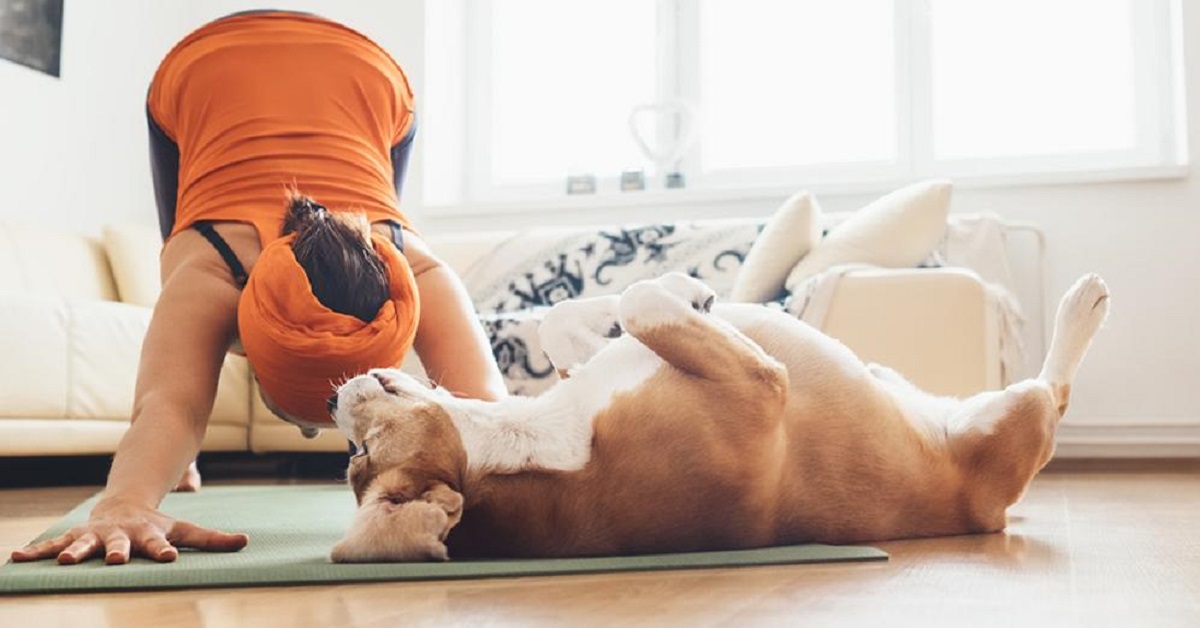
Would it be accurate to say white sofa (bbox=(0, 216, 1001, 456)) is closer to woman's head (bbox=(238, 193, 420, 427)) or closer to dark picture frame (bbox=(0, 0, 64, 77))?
dark picture frame (bbox=(0, 0, 64, 77))

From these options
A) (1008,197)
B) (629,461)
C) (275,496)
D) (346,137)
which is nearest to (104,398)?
(275,496)

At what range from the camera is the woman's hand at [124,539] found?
1.48m

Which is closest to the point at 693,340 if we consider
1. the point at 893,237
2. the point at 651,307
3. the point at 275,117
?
the point at 651,307

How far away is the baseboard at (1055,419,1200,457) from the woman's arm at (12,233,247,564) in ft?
11.1

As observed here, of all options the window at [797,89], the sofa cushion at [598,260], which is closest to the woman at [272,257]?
the sofa cushion at [598,260]

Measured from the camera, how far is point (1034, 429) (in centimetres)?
168

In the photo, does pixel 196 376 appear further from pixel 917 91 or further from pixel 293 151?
pixel 917 91

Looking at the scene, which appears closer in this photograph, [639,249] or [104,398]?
[104,398]

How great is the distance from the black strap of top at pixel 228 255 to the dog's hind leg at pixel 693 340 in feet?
1.97

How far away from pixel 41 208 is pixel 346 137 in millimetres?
3276

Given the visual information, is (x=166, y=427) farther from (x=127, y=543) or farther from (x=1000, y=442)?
(x=1000, y=442)

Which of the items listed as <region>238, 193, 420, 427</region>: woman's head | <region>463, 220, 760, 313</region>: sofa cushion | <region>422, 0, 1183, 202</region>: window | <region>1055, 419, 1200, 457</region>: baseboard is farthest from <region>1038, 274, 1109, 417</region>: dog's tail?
<region>422, 0, 1183, 202</region>: window

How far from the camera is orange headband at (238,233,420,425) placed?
1607 millimetres

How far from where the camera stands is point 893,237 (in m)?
3.49
